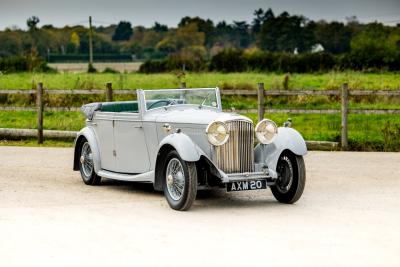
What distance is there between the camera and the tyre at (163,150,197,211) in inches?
403

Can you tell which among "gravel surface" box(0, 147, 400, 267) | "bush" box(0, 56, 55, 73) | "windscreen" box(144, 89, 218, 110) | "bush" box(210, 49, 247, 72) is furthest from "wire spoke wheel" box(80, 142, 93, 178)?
"bush" box(210, 49, 247, 72)

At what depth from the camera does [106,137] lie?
12688 mm

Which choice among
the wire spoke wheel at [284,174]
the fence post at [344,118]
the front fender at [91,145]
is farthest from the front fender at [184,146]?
the fence post at [344,118]

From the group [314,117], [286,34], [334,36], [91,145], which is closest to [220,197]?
[91,145]

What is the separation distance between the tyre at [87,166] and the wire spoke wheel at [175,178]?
2.37 m

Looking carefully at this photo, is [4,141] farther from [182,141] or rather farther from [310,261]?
[310,261]

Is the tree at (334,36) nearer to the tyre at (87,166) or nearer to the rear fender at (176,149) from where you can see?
the tyre at (87,166)

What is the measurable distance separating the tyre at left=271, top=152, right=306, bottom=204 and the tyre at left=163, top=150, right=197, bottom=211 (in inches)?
53.2

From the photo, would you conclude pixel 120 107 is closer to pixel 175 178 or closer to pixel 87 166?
pixel 87 166

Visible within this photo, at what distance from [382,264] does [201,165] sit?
3799 mm

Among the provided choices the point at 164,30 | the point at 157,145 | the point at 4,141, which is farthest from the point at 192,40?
the point at 157,145

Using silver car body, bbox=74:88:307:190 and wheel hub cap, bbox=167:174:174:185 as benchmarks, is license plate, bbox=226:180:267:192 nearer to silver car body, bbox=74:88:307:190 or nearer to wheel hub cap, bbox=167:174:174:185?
silver car body, bbox=74:88:307:190

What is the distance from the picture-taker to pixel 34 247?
8.14 meters

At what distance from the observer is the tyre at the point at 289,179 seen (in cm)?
1096
